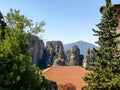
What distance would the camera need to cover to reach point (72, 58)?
362ft

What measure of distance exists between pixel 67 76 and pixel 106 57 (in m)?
18.1

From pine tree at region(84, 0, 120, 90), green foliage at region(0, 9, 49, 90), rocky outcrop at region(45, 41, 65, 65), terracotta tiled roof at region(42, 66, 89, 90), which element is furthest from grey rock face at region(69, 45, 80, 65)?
green foliage at region(0, 9, 49, 90)

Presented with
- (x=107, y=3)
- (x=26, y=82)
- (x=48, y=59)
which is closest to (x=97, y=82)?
(x=107, y=3)

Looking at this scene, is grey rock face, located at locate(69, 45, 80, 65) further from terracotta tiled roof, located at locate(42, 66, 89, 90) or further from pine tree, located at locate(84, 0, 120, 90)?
pine tree, located at locate(84, 0, 120, 90)

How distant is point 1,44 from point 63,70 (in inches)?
1367

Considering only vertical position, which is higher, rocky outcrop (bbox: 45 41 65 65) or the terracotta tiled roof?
rocky outcrop (bbox: 45 41 65 65)

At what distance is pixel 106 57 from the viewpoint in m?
36.1

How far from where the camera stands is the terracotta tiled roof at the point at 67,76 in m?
51.9

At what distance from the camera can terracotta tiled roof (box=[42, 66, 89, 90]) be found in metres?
51.9

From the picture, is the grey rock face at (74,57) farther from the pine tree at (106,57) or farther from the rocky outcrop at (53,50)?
the pine tree at (106,57)

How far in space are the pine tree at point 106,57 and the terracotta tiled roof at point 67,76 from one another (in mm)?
15215

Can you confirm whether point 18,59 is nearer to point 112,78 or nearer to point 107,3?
point 112,78

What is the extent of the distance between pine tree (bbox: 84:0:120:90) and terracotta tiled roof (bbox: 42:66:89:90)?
15.2 metres

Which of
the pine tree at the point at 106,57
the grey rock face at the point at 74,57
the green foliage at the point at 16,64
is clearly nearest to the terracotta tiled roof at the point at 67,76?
the pine tree at the point at 106,57
